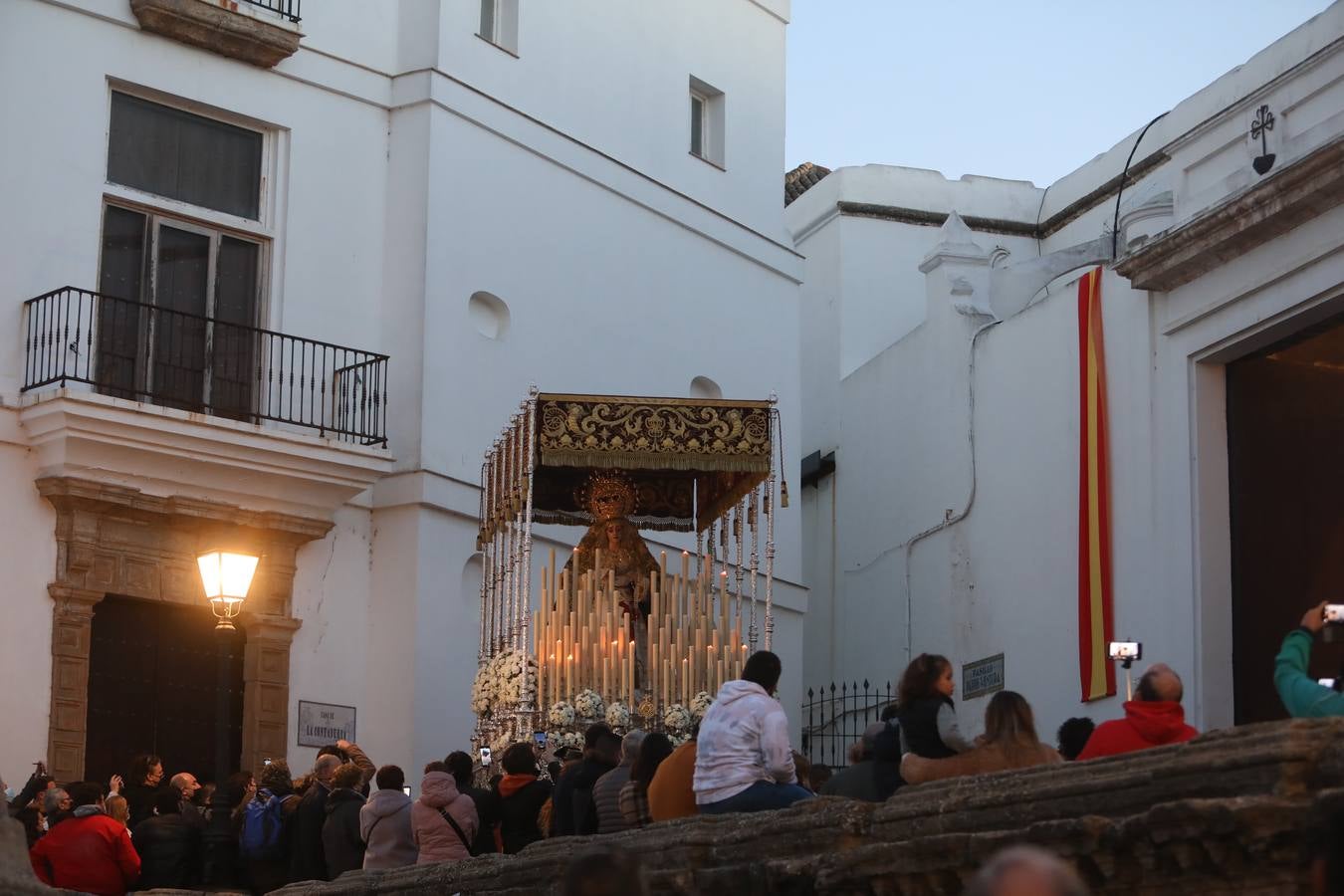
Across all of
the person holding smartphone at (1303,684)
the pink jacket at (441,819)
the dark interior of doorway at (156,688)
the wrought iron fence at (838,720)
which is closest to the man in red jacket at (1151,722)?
the person holding smartphone at (1303,684)

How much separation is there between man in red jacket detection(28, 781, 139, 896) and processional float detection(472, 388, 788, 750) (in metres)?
3.36

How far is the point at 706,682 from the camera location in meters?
15.0

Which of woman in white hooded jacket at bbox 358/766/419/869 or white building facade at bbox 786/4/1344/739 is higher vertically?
white building facade at bbox 786/4/1344/739

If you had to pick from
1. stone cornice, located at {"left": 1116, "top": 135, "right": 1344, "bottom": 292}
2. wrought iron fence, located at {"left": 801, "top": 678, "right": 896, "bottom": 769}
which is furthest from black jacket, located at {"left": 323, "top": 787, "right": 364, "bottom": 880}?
wrought iron fence, located at {"left": 801, "top": 678, "right": 896, "bottom": 769}

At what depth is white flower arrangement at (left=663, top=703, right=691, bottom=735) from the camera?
47.8 feet

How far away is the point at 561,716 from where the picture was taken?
1448 cm

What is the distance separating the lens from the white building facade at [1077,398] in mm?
15461

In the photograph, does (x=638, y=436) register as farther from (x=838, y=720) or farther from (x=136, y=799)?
(x=838, y=720)

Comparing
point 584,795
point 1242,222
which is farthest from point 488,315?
point 584,795

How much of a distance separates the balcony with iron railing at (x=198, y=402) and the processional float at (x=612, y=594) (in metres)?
2.05

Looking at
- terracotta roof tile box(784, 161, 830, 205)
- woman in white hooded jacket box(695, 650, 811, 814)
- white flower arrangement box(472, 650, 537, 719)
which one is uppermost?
terracotta roof tile box(784, 161, 830, 205)

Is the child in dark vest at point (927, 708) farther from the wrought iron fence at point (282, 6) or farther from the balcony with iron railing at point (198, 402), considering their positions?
the wrought iron fence at point (282, 6)

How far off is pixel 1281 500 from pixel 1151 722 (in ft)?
24.8

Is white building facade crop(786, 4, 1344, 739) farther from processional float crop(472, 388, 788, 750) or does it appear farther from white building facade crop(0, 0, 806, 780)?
processional float crop(472, 388, 788, 750)
